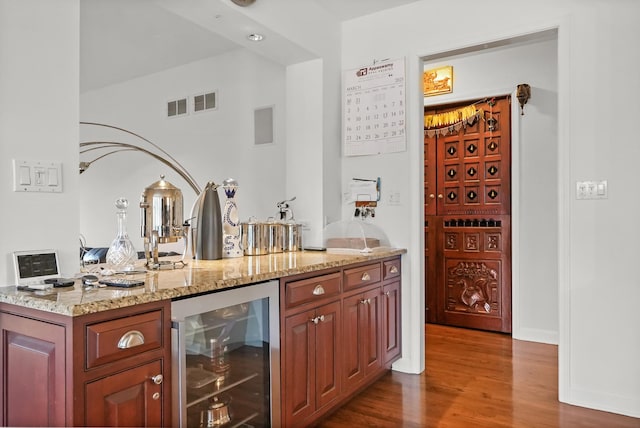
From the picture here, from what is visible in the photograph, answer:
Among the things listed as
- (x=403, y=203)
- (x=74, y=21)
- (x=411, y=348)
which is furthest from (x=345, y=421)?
(x=74, y=21)

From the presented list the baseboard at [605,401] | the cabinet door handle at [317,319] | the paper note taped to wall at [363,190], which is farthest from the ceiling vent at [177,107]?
the baseboard at [605,401]

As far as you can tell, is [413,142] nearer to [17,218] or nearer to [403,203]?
[403,203]

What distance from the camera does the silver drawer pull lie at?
50.8 inches

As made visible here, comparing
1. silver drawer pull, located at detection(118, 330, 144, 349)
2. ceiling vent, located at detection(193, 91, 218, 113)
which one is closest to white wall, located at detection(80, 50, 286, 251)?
ceiling vent, located at detection(193, 91, 218, 113)

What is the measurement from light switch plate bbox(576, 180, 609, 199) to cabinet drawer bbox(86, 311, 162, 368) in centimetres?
233

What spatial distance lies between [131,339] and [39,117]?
928mm

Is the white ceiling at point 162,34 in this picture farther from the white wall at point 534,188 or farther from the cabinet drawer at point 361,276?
the cabinet drawer at point 361,276

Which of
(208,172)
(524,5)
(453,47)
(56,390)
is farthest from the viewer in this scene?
(208,172)

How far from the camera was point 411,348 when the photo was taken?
304 cm

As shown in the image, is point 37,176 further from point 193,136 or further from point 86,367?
point 193,136

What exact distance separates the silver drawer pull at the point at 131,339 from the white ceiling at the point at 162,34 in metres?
1.79

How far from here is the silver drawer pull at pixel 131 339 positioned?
1289 mm

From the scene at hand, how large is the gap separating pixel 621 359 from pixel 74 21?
313 cm

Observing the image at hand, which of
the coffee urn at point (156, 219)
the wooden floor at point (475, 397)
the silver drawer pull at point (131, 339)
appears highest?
the coffee urn at point (156, 219)
